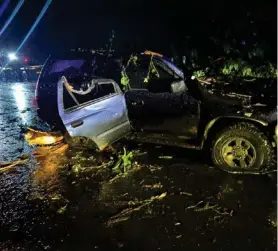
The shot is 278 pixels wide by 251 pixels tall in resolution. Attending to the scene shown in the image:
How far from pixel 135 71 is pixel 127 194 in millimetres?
2339

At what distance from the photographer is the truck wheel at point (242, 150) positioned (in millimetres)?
4477

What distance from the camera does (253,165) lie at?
181 inches

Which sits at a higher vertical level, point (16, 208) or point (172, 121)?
point (172, 121)

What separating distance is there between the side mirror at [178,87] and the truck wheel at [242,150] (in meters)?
0.91

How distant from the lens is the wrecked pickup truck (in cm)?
456

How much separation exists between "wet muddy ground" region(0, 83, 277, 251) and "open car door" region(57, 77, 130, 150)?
63cm

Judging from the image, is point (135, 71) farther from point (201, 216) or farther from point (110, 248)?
point (110, 248)

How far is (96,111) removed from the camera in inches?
203

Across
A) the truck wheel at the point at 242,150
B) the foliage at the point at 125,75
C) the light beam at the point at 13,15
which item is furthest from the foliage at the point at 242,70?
the light beam at the point at 13,15

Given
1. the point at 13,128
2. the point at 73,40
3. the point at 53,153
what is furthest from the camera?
the point at 73,40

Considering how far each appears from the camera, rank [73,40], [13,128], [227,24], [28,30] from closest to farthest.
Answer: [13,128], [227,24], [73,40], [28,30]

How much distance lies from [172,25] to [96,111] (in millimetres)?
13253

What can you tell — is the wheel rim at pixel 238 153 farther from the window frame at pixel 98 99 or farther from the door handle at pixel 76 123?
the door handle at pixel 76 123

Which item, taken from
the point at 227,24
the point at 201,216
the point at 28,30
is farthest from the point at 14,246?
the point at 28,30
